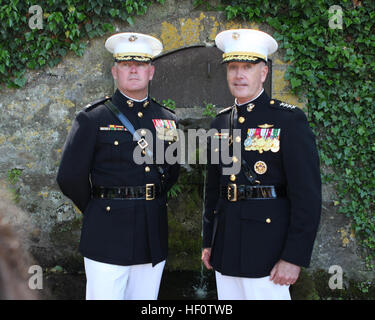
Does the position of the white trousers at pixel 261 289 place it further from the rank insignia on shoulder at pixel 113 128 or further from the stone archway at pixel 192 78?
the stone archway at pixel 192 78

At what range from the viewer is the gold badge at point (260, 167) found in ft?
7.63

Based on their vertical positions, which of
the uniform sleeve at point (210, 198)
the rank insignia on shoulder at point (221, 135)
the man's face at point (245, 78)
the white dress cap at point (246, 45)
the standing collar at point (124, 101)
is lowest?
the uniform sleeve at point (210, 198)

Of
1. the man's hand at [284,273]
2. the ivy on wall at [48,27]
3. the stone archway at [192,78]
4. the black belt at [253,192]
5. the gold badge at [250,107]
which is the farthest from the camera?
the stone archway at [192,78]

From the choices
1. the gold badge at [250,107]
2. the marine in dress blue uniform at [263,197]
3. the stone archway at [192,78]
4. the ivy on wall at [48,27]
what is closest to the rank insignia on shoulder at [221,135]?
the marine in dress blue uniform at [263,197]

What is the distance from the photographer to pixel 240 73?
7.90 feet

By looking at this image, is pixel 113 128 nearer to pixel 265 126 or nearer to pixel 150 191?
pixel 150 191

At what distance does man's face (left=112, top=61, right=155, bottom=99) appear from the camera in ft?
8.61

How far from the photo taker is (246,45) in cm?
243

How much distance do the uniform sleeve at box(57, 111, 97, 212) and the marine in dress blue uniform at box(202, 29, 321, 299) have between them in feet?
2.73

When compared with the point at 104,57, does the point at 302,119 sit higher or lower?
lower

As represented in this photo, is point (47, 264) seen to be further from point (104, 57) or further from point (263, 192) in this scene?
point (263, 192)

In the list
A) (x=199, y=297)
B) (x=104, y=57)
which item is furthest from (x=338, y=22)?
(x=199, y=297)

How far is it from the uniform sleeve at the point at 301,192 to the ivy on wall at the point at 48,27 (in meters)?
2.54
